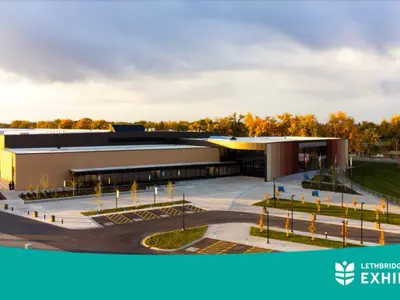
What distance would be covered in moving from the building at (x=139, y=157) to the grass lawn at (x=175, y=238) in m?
31.6

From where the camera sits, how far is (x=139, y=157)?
262ft

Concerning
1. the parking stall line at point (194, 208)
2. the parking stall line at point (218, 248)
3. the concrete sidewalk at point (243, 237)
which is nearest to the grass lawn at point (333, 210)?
the parking stall line at point (194, 208)

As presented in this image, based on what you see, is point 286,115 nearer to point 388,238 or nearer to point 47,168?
point 47,168

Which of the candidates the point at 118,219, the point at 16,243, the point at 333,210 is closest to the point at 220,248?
the point at 118,219

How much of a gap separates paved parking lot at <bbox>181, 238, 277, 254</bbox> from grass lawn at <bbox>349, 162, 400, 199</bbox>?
42.2m

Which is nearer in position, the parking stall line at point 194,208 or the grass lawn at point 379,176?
the parking stall line at point 194,208

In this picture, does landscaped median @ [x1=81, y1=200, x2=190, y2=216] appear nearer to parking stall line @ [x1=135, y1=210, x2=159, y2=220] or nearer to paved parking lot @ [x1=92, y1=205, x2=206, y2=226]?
paved parking lot @ [x1=92, y1=205, x2=206, y2=226]

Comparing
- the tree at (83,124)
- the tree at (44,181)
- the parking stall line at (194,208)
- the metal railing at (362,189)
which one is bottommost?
the parking stall line at (194,208)

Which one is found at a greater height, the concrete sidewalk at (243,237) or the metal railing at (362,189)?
the metal railing at (362,189)

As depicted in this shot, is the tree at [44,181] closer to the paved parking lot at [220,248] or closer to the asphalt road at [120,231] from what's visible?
the asphalt road at [120,231]

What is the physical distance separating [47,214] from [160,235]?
17488mm

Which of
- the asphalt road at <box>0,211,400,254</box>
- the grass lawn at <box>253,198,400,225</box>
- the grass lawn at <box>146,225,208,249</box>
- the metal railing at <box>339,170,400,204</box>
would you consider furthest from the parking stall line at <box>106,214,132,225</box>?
the metal railing at <box>339,170,400,204</box>

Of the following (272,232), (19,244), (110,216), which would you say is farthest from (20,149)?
(272,232)

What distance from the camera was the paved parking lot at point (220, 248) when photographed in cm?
3588
